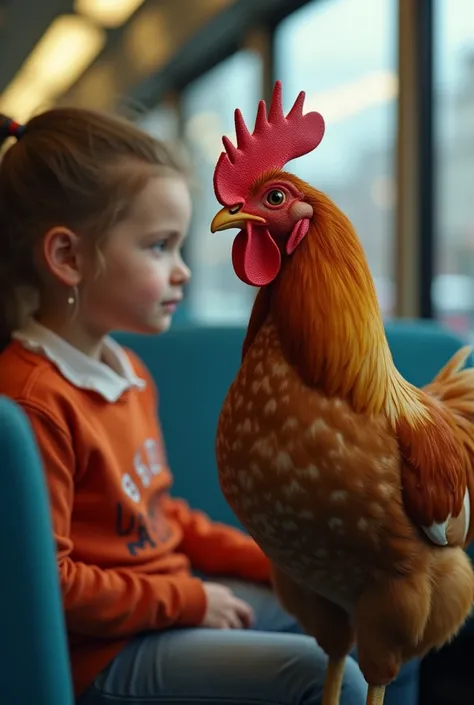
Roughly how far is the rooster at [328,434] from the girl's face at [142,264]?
0.34m

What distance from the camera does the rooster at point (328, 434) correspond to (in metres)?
0.57

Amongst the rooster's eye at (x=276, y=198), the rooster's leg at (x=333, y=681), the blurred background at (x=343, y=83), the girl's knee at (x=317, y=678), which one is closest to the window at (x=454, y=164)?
the blurred background at (x=343, y=83)

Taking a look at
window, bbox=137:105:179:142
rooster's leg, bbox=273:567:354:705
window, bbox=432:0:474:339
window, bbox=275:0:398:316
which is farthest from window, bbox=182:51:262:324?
rooster's leg, bbox=273:567:354:705

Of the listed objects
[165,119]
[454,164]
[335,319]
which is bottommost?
[335,319]

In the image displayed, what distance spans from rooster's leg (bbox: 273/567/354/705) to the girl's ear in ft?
1.41

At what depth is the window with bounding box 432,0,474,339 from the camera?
8.37ft

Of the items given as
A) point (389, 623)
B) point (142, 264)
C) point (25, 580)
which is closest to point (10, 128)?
point (142, 264)

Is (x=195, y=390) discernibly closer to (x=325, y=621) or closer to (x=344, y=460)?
(x=325, y=621)

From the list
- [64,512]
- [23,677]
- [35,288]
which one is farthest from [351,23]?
[23,677]

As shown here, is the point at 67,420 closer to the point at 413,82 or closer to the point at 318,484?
the point at 318,484

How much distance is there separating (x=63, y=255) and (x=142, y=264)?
96 millimetres

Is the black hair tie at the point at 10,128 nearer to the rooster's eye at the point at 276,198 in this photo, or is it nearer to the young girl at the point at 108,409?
the young girl at the point at 108,409

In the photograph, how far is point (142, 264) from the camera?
36.9 inches

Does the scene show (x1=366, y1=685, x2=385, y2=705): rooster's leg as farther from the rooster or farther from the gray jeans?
the gray jeans
